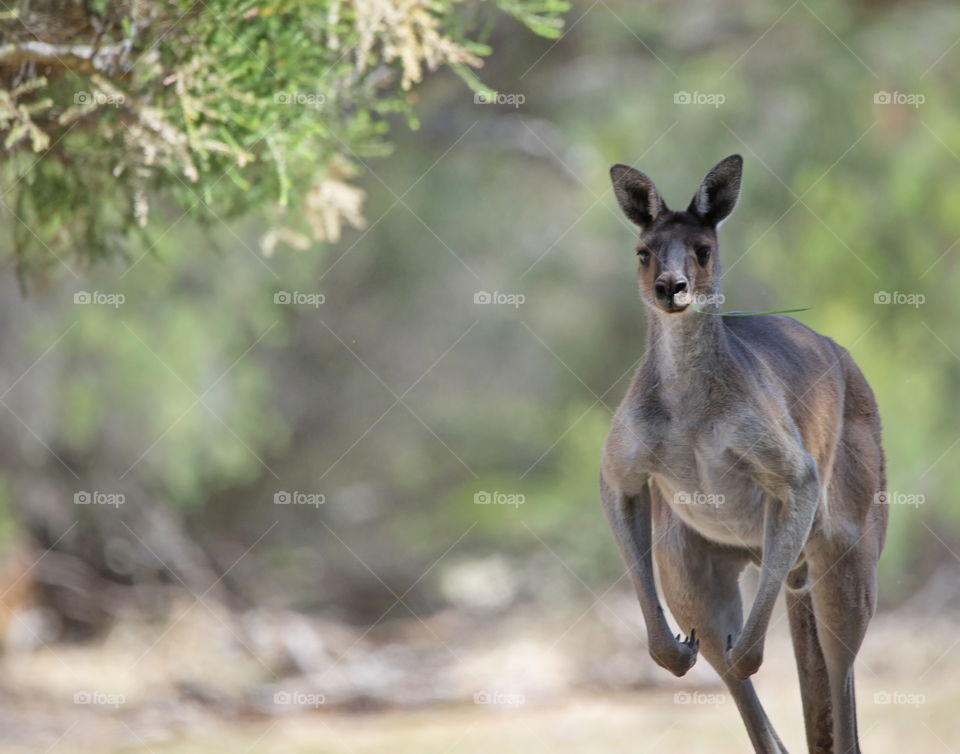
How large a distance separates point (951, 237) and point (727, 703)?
513 cm

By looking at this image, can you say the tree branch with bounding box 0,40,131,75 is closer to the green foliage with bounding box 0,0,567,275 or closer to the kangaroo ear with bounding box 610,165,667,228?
the green foliage with bounding box 0,0,567,275

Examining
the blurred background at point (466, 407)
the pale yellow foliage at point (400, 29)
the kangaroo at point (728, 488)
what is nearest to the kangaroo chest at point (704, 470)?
the kangaroo at point (728, 488)

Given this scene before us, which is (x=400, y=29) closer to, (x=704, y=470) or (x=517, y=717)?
(x=704, y=470)

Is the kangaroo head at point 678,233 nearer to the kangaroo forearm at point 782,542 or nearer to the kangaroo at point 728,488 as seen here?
the kangaroo at point 728,488

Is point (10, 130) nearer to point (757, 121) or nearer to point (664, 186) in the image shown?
point (664, 186)

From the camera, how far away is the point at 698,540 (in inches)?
170

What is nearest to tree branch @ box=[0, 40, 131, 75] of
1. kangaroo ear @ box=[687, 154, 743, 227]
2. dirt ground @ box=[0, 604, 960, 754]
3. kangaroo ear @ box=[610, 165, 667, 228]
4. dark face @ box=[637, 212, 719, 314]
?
kangaroo ear @ box=[610, 165, 667, 228]

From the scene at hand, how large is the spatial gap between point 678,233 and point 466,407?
10.3 metres

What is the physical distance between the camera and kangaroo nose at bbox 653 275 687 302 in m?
3.92

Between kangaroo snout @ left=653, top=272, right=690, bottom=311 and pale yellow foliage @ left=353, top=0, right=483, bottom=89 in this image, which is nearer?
kangaroo snout @ left=653, top=272, right=690, bottom=311

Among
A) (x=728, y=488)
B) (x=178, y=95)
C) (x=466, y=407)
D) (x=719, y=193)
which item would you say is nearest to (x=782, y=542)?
Answer: (x=728, y=488)

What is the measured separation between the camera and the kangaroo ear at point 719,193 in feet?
13.7

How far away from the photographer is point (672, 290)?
155 inches

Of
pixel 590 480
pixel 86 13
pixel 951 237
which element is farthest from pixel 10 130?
pixel 951 237
